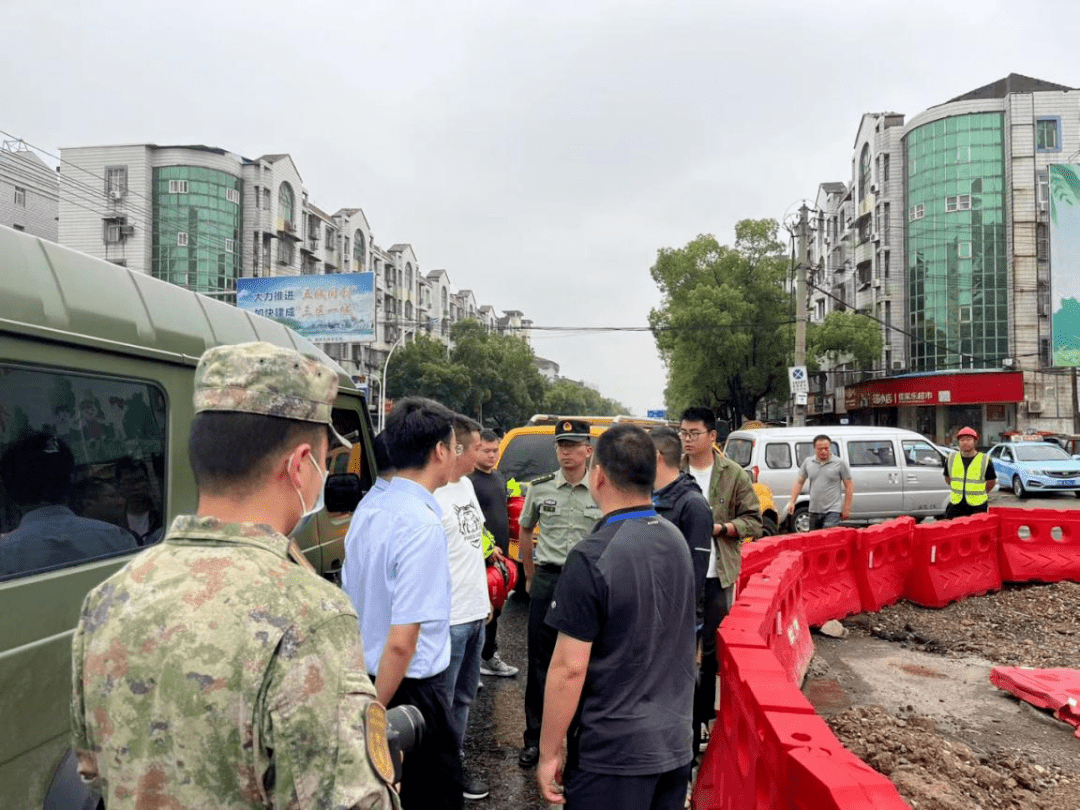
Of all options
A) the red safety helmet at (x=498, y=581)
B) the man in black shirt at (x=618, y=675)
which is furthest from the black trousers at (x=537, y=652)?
the man in black shirt at (x=618, y=675)

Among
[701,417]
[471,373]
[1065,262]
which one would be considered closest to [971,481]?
[701,417]

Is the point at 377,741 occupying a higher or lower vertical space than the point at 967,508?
higher

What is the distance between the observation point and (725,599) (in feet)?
16.5

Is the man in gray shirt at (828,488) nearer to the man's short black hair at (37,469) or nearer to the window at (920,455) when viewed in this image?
the window at (920,455)

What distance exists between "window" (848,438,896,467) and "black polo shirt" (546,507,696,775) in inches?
508

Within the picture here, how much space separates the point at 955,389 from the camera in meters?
37.9

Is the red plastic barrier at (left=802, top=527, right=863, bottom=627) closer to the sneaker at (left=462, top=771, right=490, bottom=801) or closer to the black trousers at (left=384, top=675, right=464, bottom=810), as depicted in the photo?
the sneaker at (left=462, top=771, right=490, bottom=801)

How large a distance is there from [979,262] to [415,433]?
4376cm

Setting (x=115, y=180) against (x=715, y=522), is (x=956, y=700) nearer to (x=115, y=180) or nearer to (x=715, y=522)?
(x=715, y=522)

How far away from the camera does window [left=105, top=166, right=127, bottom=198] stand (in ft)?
145

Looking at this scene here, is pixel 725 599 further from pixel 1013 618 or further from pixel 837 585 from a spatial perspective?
pixel 1013 618

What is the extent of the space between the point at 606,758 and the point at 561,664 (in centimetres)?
31

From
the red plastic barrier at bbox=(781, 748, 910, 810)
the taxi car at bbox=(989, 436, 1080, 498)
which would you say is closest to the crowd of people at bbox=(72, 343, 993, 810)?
the red plastic barrier at bbox=(781, 748, 910, 810)

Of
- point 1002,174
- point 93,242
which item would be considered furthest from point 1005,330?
point 93,242
